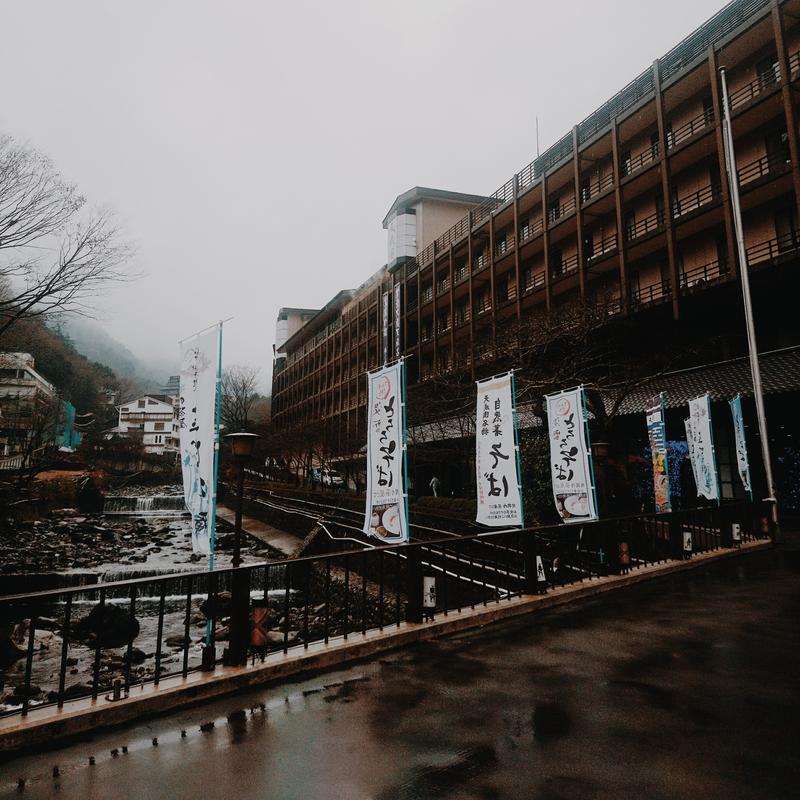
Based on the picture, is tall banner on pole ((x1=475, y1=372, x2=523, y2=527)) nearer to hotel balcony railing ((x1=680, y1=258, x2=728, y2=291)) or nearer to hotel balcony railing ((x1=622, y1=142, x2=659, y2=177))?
hotel balcony railing ((x1=680, y1=258, x2=728, y2=291))

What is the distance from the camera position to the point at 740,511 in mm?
13734

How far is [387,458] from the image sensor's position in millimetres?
8320

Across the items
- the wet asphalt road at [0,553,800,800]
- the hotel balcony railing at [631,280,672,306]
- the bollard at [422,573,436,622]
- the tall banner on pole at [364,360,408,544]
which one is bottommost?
the wet asphalt road at [0,553,800,800]

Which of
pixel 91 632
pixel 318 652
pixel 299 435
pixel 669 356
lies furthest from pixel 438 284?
pixel 318 652

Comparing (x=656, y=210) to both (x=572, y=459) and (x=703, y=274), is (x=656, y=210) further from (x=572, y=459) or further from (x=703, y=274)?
(x=572, y=459)

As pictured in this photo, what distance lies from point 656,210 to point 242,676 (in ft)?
80.9

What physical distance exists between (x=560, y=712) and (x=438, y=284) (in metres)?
36.1

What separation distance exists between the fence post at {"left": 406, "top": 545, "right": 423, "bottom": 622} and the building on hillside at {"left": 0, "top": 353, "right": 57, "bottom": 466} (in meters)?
21.9

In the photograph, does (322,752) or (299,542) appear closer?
(322,752)

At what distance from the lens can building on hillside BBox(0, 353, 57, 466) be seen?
27264 mm

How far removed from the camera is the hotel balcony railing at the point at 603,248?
23969 mm

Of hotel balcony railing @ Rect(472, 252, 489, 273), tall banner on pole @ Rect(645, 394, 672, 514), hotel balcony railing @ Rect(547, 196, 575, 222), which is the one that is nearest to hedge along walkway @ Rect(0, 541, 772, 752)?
tall banner on pole @ Rect(645, 394, 672, 514)

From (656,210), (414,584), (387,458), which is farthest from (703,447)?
(656,210)

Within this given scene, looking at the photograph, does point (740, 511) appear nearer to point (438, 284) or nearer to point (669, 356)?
point (669, 356)
